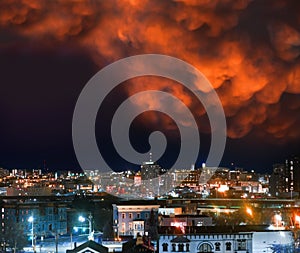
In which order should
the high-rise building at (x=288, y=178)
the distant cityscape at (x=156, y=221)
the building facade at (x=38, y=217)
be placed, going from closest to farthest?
the distant cityscape at (x=156, y=221)
the building facade at (x=38, y=217)
the high-rise building at (x=288, y=178)

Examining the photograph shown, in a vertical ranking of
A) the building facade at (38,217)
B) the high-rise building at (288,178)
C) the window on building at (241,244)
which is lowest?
the building facade at (38,217)

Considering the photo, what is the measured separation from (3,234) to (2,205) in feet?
15.5

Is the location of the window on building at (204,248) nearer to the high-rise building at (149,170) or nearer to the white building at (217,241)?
the white building at (217,241)

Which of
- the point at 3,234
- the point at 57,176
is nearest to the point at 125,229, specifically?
the point at 3,234

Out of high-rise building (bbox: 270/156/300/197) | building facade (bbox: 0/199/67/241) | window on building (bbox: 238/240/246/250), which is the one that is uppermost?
high-rise building (bbox: 270/156/300/197)

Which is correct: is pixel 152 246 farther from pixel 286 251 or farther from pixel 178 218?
pixel 178 218

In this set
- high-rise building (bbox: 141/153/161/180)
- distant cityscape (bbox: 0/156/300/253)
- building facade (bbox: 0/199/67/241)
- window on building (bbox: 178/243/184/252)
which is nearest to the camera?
window on building (bbox: 178/243/184/252)

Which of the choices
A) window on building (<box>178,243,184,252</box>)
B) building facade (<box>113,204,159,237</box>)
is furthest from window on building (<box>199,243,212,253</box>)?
building facade (<box>113,204,159,237</box>)

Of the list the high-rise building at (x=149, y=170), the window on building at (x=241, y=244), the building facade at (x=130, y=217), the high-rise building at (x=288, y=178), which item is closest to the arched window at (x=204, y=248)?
the window on building at (x=241, y=244)

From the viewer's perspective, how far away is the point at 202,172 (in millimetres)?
60969

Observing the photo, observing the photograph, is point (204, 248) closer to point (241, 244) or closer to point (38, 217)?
point (241, 244)

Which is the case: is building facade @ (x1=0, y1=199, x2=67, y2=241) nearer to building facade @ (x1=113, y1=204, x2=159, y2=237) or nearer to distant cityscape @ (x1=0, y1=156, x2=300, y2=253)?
distant cityscape @ (x1=0, y1=156, x2=300, y2=253)

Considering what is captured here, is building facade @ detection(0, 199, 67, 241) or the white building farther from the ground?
the white building

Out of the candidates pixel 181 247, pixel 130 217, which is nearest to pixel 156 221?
pixel 181 247
